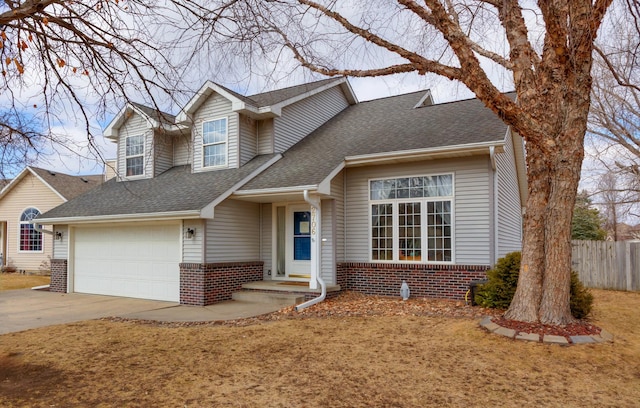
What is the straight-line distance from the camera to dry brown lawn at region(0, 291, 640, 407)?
4.40 m

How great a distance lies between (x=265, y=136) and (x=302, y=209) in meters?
2.76

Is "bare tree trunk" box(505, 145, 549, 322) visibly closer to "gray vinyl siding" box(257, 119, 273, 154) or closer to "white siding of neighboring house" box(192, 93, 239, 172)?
"gray vinyl siding" box(257, 119, 273, 154)

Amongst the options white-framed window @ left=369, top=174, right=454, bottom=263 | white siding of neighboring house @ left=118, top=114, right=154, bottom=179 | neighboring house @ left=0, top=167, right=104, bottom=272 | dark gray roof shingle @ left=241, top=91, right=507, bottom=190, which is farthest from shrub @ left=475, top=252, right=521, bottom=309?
neighboring house @ left=0, top=167, right=104, bottom=272

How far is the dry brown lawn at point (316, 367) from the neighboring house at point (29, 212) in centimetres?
1449

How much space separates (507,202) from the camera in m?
12.3

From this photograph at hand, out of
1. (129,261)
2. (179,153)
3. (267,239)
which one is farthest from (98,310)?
→ (179,153)

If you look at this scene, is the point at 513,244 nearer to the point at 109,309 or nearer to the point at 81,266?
the point at 109,309

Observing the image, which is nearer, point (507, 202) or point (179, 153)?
point (507, 202)

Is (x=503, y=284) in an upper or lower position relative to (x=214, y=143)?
lower

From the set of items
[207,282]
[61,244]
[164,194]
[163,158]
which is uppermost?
[163,158]

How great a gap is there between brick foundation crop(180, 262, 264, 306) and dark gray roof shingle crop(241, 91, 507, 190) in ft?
6.92

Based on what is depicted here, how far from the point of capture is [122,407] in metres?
4.25

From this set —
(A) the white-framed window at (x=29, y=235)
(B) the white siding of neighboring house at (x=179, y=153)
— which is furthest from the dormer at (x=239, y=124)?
(A) the white-framed window at (x=29, y=235)

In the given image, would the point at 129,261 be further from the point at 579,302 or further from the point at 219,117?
the point at 579,302
